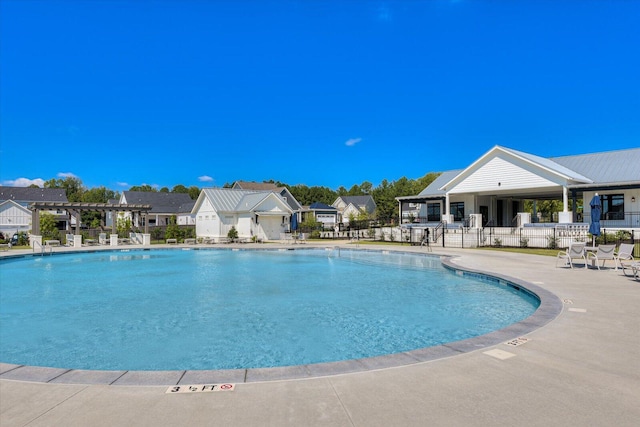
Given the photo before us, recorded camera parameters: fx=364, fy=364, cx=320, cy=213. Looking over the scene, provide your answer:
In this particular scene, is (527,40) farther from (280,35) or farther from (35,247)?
(35,247)

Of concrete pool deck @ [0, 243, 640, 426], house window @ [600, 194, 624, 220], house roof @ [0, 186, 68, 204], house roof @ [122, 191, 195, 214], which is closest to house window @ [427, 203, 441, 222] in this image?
house window @ [600, 194, 624, 220]

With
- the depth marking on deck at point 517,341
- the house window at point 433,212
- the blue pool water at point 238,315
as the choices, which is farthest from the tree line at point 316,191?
the depth marking on deck at point 517,341

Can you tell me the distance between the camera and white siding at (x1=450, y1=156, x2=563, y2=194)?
26.1 metres

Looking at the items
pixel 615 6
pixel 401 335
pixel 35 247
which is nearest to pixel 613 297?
pixel 401 335

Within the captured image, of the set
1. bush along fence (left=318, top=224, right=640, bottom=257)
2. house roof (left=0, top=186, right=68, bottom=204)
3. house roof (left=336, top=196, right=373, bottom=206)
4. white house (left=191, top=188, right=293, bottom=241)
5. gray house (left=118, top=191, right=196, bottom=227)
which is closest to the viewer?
bush along fence (left=318, top=224, right=640, bottom=257)

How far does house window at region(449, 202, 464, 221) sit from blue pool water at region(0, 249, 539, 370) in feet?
65.7

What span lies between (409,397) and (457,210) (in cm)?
3338

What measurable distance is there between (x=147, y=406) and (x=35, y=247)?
93.9ft

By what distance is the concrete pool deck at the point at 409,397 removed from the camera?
2988 mm

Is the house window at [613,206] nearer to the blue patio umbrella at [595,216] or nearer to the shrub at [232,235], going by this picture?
the blue patio umbrella at [595,216]

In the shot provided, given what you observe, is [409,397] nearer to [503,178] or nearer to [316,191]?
[503,178]

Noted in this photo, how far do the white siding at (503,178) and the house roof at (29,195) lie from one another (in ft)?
195

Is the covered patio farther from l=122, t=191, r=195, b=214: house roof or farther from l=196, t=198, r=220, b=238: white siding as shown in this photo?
l=122, t=191, r=195, b=214: house roof

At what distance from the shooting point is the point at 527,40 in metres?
22.8
